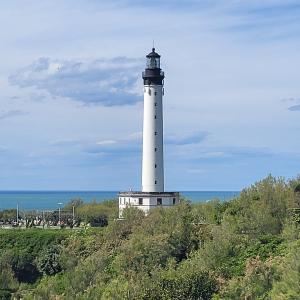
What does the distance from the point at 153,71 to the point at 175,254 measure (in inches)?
737

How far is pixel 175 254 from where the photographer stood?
47.7m

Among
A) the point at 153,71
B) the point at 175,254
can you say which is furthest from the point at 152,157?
the point at 175,254

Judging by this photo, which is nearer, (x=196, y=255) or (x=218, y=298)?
Answer: (x=218, y=298)

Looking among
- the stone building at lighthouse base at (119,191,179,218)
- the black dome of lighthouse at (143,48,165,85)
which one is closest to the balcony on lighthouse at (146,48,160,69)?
the black dome of lighthouse at (143,48,165,85)

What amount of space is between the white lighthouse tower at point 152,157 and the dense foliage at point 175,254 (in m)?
4.74

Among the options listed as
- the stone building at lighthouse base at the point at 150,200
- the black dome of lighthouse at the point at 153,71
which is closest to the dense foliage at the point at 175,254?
the stone building at lighthouse base at the point at 150,200

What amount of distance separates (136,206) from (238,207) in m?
8.89

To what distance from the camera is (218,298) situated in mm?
34625

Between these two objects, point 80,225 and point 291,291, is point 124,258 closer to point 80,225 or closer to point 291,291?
point 291,291

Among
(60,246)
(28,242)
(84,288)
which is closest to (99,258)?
(84,288)

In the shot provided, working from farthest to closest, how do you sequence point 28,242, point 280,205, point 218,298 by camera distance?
1. point 28,242
2. point 280,205
3. point 218,298

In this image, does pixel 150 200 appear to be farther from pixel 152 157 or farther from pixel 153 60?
pixel 153 60

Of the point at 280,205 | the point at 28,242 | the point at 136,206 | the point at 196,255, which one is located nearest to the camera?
the point at 196,255

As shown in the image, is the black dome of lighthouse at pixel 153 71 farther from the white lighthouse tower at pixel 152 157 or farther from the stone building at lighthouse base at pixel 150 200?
the stone building at lighthouse base at pixel 150 200
